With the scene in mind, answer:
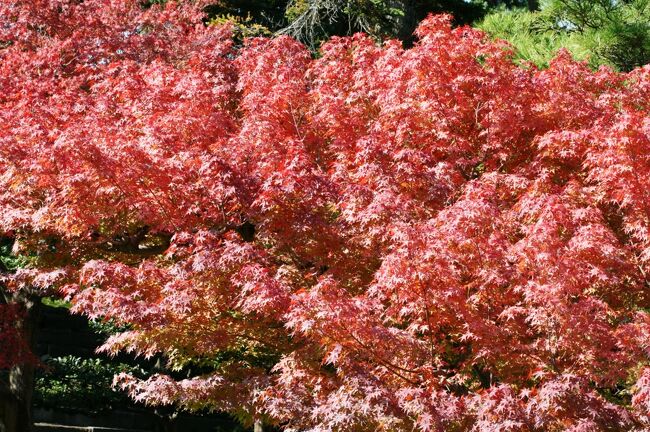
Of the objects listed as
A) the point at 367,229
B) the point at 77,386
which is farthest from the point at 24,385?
the point at 367,229

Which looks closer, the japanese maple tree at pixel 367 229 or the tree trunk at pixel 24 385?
the japanese maple tree at pixel 367 229

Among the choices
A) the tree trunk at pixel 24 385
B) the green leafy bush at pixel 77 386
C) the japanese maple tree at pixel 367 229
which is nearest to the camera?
the japanese maple tree at pixel 367 229

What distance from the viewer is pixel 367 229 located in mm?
8023

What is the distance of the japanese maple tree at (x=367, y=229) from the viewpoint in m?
6.56

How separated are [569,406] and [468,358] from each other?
1585 millimetres

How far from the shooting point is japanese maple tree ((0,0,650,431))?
258 inches

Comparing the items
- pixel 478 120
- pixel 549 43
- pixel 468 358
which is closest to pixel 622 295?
pixel 468 358

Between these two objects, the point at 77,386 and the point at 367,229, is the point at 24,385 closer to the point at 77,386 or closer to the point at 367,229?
the point at 77,386

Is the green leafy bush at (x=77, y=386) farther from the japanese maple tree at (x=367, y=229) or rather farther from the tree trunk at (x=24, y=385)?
the japanese maple tree at (x=367, y=229)

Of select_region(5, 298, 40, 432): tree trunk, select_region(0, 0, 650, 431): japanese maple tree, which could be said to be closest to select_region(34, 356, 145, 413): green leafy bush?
select_region(5, 298, 40, 432): tree trunk

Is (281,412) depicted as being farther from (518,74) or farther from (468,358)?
(518,74)

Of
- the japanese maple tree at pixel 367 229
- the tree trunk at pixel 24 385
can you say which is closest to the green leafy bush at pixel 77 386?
the tree trunk at pixel 24 385

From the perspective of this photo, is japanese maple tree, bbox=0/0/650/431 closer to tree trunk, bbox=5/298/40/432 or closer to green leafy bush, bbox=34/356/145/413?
tree trunk, bbox=5/298/40/432

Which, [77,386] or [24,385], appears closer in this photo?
[24,385]
